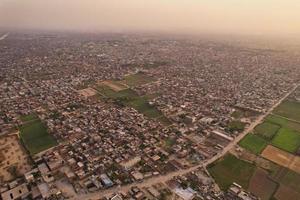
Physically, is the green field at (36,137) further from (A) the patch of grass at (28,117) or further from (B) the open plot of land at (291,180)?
(B) the open plot of land at (291,180)

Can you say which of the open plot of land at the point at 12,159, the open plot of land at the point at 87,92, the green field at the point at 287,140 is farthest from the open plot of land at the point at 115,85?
the green field at the point at 287,140

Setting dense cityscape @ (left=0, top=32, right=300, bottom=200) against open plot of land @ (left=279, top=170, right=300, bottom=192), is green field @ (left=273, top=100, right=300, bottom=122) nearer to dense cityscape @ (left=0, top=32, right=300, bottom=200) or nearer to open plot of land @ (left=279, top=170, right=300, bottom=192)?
dense cityscape @ (left=0, top=32, right=300, bottom=200)

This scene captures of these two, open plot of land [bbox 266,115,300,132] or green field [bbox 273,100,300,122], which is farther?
green field [bbox 273,100,300,122]

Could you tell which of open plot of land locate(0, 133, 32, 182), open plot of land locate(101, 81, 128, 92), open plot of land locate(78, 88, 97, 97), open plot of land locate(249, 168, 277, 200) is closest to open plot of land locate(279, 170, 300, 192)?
open plot of land locate(249, 168, 277, 200)

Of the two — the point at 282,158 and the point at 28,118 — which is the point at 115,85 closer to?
the point at 28,118

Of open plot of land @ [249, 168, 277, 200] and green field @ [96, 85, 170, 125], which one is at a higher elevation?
green field @ [96, 85, 170, 125]

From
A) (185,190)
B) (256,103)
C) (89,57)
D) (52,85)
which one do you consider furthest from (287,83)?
(89,57)
